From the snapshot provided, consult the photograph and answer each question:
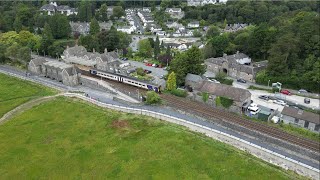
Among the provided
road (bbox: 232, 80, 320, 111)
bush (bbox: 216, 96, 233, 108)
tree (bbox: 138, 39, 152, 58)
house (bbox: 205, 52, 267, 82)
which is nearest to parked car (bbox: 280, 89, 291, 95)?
road (bbox: 232, 80, 320, 111)

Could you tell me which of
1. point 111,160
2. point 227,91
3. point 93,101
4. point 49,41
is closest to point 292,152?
point 227,91

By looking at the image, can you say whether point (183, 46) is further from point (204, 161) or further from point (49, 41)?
point (204, 161)

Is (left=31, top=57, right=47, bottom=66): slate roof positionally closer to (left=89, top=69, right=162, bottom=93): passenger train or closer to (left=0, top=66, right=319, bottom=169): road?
(left=0, top=66, right=319, bottom=169): road

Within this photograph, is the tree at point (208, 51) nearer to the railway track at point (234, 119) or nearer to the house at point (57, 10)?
the railway track at point (234, 119)

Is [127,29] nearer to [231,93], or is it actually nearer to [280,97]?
[231,93]

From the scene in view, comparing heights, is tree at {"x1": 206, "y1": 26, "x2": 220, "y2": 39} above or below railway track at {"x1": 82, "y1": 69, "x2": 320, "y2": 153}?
above

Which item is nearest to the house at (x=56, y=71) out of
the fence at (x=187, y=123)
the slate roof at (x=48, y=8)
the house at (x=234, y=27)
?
the fence at (x=187, y=123)
